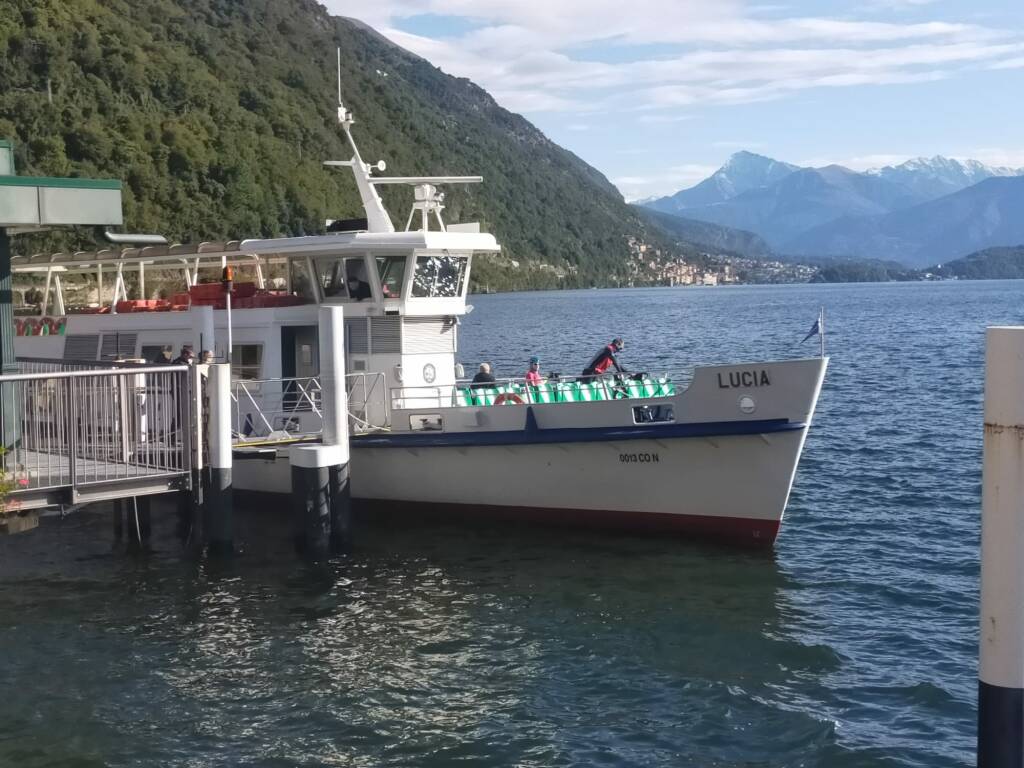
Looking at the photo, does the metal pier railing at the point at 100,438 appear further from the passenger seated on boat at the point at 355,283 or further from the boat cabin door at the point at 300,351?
the passenger seated on boat at the point at 355,283

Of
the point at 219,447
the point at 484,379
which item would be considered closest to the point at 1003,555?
the point at 219,447

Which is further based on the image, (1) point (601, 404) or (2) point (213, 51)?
(2) point (213, 51)

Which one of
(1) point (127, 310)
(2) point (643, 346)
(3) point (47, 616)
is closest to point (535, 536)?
(3) point (47, 616)

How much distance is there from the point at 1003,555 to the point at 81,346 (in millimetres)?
19583

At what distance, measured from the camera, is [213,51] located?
466 feet

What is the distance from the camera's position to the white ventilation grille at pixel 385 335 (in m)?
18.8

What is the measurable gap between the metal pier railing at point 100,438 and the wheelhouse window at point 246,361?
11.1 ft

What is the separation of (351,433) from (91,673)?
7032 mm

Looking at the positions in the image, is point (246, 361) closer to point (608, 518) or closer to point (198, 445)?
point (198, 445)

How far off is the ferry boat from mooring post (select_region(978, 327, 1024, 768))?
8.57 m

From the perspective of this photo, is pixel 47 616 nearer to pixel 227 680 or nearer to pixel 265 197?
pixel 227 680

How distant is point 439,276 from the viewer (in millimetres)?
19094

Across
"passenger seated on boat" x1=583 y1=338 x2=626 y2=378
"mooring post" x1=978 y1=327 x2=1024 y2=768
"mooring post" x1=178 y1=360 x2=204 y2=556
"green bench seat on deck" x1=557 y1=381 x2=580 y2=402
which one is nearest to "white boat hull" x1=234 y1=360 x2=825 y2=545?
"green bench seat on deck" x1=557 y1=381 x2=580 y2=402

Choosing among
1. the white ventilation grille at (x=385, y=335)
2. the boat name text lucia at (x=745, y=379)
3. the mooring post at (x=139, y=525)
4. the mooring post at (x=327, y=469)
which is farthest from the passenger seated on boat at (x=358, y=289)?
the boat name text lucia at (x=745, y=379)
